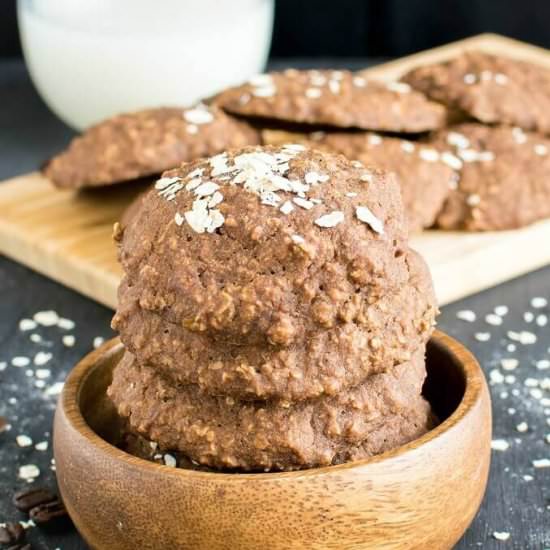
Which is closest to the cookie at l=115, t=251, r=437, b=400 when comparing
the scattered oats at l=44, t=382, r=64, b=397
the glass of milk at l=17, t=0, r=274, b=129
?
the scattered oats at l=44, t=382, r=64, b=397

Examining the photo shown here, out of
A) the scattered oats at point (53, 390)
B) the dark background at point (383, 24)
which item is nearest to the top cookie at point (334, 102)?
the scattered oats at point (53, 390)

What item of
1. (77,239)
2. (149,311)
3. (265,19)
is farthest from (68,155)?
(149,311)

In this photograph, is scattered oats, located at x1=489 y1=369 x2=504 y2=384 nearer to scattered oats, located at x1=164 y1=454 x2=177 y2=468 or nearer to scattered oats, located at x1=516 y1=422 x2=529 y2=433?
scattered oats, located at x1=516 y1=422 x2=529 y2=433

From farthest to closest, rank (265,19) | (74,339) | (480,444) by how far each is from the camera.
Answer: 1. (265,19)
2. (74,339)
3. (480,444)

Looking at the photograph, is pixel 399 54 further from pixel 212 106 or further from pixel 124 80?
pixel 212 106

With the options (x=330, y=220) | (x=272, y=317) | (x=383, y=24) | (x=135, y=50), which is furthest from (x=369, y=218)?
(x=383, y=24)

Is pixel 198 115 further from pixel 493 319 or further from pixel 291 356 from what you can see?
pixel 291 356
